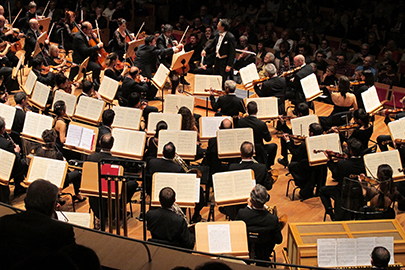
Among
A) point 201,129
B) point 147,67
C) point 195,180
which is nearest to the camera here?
point 195,180

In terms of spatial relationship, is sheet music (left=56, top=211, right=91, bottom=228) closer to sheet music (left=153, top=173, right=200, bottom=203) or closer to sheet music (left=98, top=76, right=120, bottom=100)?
sheet music (left=153, top=173, right=200, bottom=203)

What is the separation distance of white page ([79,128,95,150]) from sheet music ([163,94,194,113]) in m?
1.61

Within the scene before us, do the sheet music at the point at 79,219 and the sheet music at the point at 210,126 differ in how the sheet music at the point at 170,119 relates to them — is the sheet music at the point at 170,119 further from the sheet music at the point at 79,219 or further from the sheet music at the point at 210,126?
the sheet music at the point at 79,219

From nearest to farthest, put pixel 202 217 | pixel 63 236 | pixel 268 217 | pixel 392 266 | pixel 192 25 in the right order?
pixel 63 236 → pixel 392 266 → pixel 268 217 → pixel 202 217 → pixel 192 25

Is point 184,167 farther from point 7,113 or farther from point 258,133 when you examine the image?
point 7,113

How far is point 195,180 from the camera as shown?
5.20 metres

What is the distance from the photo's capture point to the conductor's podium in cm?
455

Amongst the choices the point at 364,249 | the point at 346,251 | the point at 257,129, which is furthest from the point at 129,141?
the point at 364,249

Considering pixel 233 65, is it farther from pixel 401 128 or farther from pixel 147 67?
pixel 401 128

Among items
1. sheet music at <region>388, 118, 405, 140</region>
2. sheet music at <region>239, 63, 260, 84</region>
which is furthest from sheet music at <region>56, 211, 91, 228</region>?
sheet music at <region>239, 63, 260, 84</region>

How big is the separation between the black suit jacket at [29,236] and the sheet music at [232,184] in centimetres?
249

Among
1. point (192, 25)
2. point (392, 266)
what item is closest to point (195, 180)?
point (392, 266)

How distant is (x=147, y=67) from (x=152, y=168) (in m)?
4.68

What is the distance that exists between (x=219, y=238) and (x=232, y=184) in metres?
0.98
